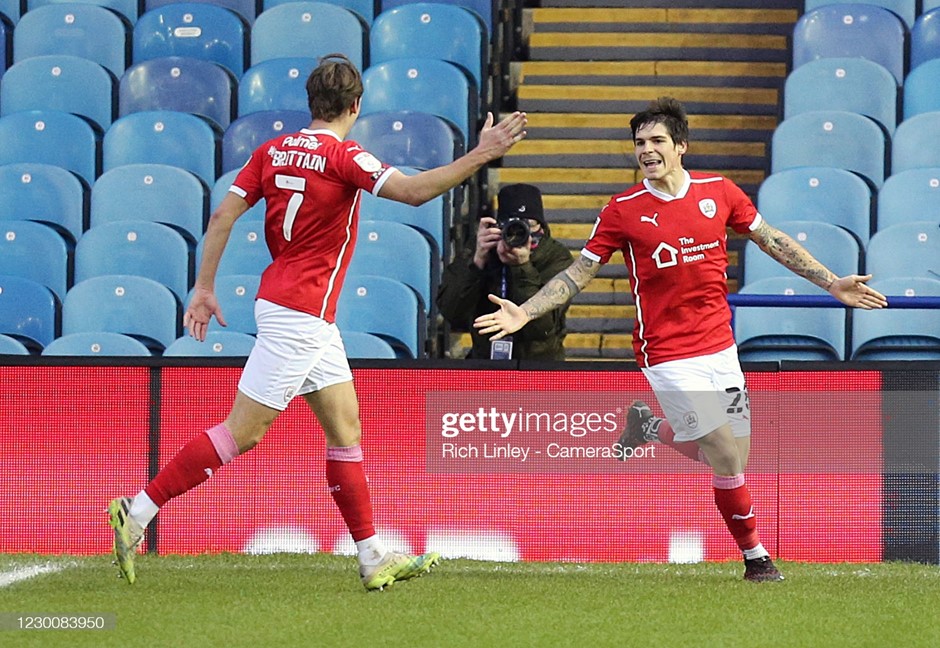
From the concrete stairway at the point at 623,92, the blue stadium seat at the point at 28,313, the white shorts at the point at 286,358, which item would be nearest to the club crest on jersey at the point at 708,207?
the white shorts at the point at 286,358

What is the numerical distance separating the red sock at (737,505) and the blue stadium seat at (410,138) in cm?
396

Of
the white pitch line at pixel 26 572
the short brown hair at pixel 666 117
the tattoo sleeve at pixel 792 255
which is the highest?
the short brown hair at pixel 666 117

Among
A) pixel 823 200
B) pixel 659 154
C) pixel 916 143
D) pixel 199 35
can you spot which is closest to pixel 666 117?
pixel 659 154

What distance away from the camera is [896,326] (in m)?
8.09

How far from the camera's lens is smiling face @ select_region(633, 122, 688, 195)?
5727 mm

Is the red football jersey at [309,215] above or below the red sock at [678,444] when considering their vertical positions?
above

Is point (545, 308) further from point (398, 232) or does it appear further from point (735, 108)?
point (735, 108)

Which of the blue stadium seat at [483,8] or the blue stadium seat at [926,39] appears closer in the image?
the blue stadium seat at [926,39]

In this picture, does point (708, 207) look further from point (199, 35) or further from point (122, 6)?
point (122, 6)

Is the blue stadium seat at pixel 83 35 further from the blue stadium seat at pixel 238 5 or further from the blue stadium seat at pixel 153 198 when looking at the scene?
the blue stadium seat at pixel 153 198

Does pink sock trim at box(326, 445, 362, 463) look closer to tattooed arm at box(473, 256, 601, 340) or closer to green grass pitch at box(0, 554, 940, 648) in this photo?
green grass pitch at box(0, 554, 940, 648)

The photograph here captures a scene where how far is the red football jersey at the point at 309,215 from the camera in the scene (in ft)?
17.5

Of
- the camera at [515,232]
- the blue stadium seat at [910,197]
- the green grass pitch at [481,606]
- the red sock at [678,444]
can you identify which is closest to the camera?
the green grass pitch at [481,606]

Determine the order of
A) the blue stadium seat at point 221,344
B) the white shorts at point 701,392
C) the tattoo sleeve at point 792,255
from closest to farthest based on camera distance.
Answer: the white shorts at point 701,392 → the tattoo sleeve at point 792,255 → the blue stadium seat at point 221,344
